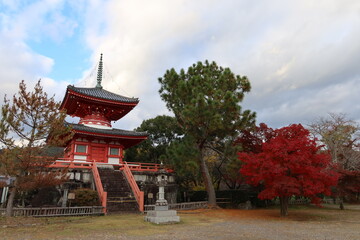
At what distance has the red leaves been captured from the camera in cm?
1335

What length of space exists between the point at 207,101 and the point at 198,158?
189 inches

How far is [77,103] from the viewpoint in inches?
888

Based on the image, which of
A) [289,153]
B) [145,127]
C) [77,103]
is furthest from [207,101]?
[145,127]

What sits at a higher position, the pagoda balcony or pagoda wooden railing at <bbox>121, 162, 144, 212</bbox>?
the pagoda balcony

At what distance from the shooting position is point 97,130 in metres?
20.7

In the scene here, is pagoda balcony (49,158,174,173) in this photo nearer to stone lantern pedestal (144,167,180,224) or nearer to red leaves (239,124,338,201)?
stone lantern pedestal (144,167,180,224)

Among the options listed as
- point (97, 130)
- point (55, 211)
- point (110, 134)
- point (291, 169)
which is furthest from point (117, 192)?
point (291, 169)

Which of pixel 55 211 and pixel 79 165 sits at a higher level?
pixel 79 165

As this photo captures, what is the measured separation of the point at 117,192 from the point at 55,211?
4.21 metres

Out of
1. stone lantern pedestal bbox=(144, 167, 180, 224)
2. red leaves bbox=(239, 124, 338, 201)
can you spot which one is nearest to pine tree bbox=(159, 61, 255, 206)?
red leaves bbox=(239, 124, 338, 201)

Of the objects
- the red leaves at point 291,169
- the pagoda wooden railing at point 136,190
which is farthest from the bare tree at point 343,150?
the pagoda wooden railing at point 136,190

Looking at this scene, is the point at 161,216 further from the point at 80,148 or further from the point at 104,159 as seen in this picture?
the point at 80,148

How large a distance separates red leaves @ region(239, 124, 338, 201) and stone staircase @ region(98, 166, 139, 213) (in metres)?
7.57

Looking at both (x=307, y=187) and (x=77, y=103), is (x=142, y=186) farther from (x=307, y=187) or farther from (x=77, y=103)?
(x=307, y=187)
